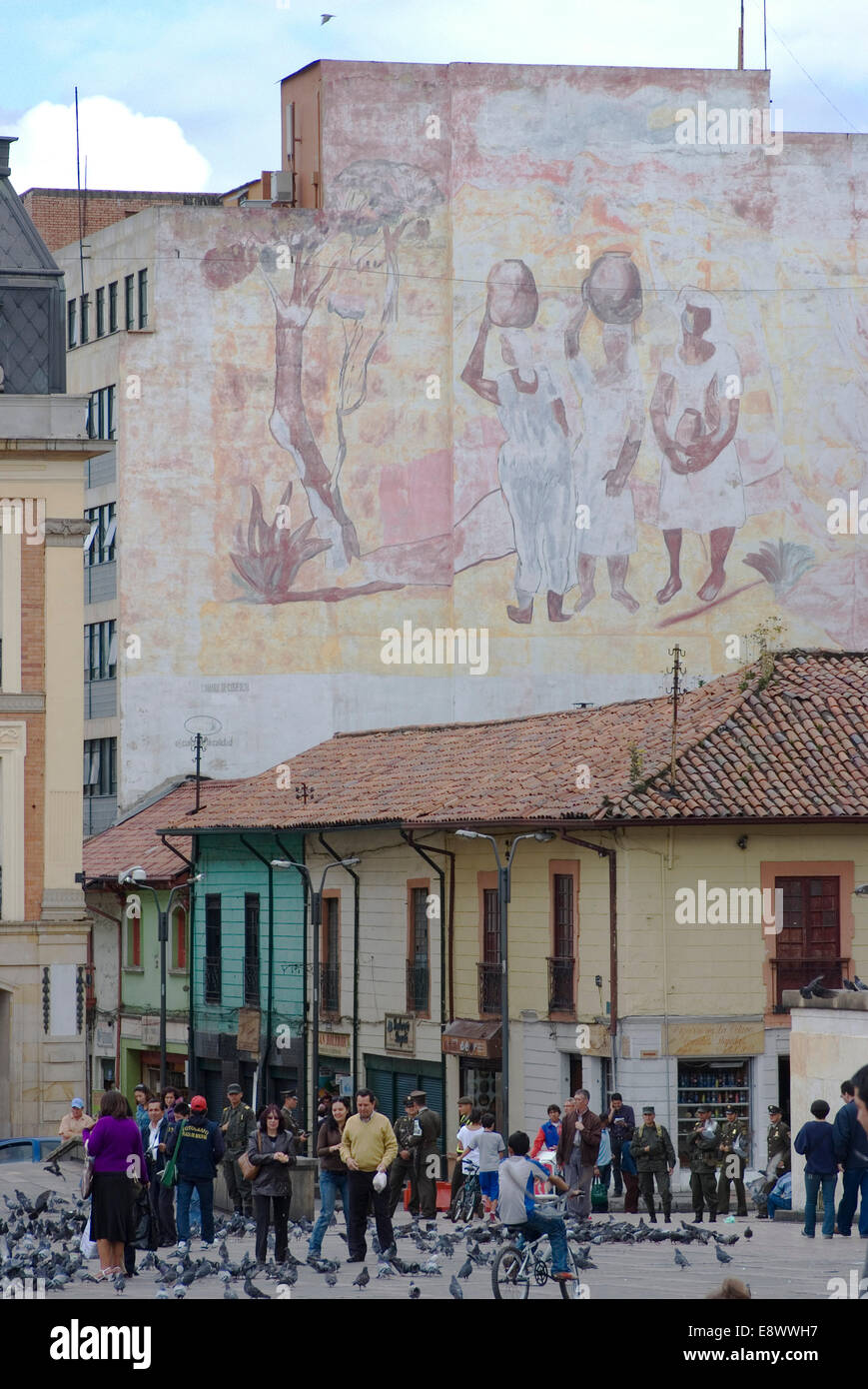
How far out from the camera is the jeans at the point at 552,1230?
1778 centimetres

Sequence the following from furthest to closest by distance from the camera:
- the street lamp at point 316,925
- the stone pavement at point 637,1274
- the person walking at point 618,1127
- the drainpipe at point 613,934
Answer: the street lamp at point 316,925, the drainpipe at point 613,934, the person walking at point 618,1127, the stone pavement at point 637,1274

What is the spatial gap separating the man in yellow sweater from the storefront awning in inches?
697

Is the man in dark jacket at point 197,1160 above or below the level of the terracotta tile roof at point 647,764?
below

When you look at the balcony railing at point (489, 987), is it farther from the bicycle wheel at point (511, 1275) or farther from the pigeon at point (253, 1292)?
the pigeon at point (253, 1292)

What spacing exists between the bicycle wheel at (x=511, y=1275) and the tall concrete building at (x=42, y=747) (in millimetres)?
23214

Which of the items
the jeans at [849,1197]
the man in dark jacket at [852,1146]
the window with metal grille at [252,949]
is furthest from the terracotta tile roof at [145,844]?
the man in dark jacket at [852,1146]

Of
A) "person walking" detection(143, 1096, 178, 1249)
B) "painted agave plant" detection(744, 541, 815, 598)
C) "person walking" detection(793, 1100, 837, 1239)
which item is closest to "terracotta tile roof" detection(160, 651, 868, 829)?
"person walking" detection(793, 1100, 837, 1239)

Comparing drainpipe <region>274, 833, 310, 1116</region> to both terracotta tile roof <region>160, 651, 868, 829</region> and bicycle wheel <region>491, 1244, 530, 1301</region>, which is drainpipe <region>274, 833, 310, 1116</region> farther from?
bicycle wheel <region>491, 1244, 530, 1301</region>

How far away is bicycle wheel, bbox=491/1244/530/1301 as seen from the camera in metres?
17.6

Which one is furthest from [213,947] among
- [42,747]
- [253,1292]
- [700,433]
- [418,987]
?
[253,1292]

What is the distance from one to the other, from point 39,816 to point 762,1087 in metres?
13.1

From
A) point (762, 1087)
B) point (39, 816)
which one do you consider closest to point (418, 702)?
point (39, 816)

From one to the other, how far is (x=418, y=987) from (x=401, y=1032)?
2.85ft
